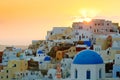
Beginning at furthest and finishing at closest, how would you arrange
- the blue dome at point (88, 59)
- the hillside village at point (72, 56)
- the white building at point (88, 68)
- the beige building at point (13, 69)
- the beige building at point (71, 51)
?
1. the beige building at point (71, 51)
2. the beige building at point (13, 69)
3. the hillside village at point (72, 56)
4. the blue dome at point (88, 59)
5. the white building at point (88, 68)

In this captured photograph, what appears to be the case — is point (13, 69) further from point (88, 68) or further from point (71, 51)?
point (88, 68)

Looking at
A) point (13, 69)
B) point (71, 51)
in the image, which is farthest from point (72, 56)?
point (13, 69)

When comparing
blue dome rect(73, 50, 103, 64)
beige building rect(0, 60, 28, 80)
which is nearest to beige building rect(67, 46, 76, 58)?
beige building rect(0, 60, 28, 80)

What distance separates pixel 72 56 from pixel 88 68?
1908 centimetres

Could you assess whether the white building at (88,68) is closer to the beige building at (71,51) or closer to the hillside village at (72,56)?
the hillside village at (72,56)

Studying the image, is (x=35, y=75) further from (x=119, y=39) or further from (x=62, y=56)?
(x=119, y=39)

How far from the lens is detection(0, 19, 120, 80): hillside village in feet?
82.5

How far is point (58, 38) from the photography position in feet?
180

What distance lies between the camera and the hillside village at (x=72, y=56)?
25.1m

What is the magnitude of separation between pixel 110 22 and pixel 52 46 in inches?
413

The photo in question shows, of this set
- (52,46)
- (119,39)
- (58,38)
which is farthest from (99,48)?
(58,38)

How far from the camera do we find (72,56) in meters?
43.9

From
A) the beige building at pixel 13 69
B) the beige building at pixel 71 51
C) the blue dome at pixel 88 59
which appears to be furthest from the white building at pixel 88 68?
the beige building at pixel 71 51

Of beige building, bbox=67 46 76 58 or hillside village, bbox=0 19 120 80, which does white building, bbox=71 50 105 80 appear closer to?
hillside village, bbox=0 19 120 80
